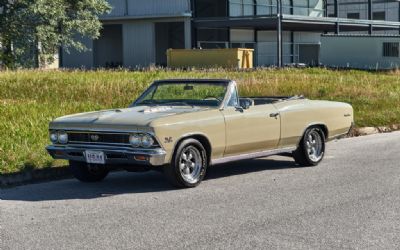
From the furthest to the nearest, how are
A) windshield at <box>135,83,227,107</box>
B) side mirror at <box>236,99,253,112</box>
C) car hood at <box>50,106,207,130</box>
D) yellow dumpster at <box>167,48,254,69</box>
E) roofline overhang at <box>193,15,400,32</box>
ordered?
roofline overhang at <box>193,15,400,32</box>
yellow dumpster at <box>167,48,254,69</box>
windshield at <box>135,83,227,107</box>
side mirror at <box>236,99,253,112</box>
car hood at <box>50,106,207,130</box>

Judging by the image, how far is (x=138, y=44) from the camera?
46031 millimetres

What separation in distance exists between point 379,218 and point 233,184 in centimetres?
249

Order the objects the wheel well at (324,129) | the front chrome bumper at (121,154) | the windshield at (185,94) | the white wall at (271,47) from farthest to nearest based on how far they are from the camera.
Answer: the white wall at (271,47) → the wheel well at (324,129) → the windshield at (185,94) → the front chrome bumper at (121,154)

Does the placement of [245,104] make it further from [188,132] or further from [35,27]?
[35,27]

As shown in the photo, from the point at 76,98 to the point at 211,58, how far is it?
2108 centimetres

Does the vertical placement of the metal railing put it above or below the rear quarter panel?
above

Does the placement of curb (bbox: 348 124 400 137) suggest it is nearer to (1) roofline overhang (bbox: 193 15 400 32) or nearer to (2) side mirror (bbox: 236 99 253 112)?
(2) side mirror (bbox: 236 99 253 112)

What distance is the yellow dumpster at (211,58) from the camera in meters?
35.9

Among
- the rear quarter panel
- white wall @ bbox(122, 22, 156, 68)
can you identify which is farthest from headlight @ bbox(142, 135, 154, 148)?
white wall @ bbox(122, 22, 156, 68)

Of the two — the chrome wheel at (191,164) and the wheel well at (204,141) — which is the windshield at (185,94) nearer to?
the wheel well at (204,141)

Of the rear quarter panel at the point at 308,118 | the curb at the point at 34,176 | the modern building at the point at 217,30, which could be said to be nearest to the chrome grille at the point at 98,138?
the curb at the point at 34,176

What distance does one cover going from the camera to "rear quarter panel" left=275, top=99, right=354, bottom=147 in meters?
9.98

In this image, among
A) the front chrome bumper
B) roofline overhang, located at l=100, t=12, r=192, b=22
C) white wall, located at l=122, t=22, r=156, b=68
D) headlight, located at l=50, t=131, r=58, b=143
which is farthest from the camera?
white wall, located at l=122, t=22, r=156, b=68

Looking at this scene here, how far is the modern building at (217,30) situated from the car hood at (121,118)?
29524 millimetres
